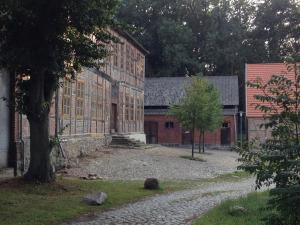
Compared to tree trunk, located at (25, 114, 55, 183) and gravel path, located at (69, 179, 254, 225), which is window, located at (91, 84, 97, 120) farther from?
tree trunk, located at (25, 114, 55, 183)

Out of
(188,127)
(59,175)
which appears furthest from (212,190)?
(188,127)

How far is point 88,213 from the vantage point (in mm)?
11820

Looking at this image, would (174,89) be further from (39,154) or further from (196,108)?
(39,154)

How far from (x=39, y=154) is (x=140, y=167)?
32.4ft

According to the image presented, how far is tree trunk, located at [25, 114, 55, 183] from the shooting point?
15219 millimetres

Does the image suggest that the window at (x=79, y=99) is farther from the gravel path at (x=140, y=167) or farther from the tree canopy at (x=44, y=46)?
the tree canopy at (x=44, y=46)

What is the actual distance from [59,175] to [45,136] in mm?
4100

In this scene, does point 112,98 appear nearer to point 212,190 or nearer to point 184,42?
point 212,190

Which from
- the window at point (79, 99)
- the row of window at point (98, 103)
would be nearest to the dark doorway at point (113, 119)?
the row of window at point (98, 103)

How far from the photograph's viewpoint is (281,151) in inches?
286

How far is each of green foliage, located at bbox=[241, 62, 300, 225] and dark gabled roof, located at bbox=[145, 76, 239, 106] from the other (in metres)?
46.0

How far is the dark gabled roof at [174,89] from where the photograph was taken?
179 feet

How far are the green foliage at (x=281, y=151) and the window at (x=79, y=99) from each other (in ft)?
65.7

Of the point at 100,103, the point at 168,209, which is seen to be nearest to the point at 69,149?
the point at 100,103
